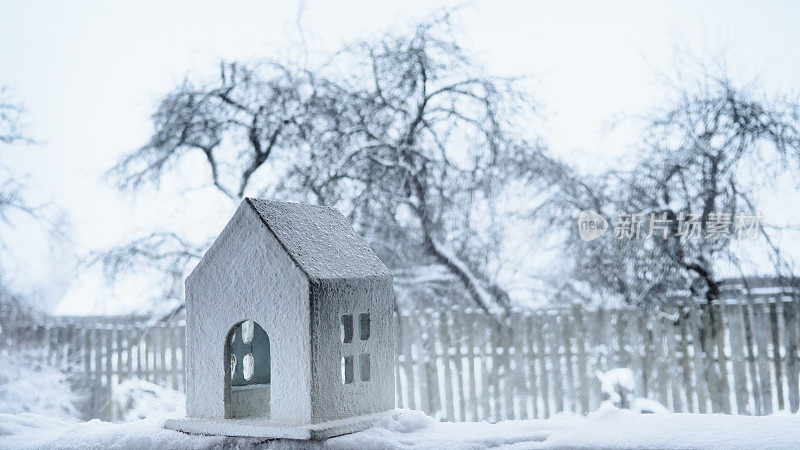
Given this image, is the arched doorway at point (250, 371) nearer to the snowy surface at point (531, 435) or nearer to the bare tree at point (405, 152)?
the snowy surface at point (531, 435)

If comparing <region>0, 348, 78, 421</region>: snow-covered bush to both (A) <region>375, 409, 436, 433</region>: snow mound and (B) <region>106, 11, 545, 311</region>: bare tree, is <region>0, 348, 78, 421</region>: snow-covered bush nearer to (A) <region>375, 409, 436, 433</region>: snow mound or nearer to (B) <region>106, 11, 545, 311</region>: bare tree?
(B) <region>106, 11, 545, 311</region>: bare tree

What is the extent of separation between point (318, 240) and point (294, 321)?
0.15 m

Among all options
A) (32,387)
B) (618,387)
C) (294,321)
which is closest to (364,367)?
(294,321)

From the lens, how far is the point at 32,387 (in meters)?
4.43

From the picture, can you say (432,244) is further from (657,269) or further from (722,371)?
(722,371)

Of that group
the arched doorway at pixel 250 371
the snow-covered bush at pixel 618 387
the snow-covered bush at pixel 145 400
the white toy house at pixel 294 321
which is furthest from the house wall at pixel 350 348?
the snow-covered bush at pixel 618 387

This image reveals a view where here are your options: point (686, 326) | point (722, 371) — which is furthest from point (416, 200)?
point (722, 371)

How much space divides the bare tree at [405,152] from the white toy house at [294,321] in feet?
10.3

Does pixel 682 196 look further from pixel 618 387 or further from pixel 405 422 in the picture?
pixel 405 422

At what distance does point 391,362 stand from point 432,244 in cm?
316

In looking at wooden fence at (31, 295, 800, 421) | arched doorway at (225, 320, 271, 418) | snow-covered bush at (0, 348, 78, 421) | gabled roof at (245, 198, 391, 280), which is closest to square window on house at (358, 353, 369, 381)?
gabled roof at (245, 198, 391, 280)

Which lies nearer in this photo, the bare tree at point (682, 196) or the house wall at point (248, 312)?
the house wall at point (248, 312)

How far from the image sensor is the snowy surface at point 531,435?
0.81 m

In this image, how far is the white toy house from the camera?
877 mm
